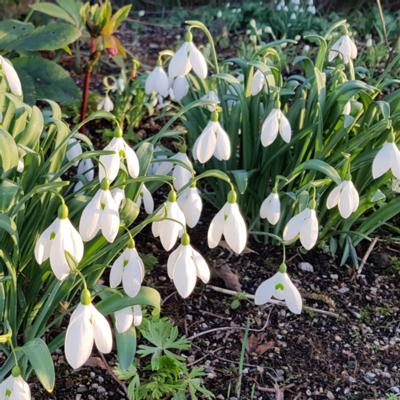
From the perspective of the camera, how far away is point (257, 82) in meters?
2.31

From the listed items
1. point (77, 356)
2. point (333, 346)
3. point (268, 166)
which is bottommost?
point (333, 346)

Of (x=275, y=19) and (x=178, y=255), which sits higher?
(x=178, y=255)

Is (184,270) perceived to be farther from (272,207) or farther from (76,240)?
(272,207)

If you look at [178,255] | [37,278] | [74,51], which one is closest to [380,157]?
[178,255]

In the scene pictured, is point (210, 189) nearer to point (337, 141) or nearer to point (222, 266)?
point (222, 266)

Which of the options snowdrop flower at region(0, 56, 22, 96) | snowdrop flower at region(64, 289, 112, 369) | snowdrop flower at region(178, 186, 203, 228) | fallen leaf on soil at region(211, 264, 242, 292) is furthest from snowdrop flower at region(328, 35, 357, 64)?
snowdrop flower at region(64, 289, 112, 369)

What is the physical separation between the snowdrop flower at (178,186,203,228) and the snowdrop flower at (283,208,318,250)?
0.25 meters

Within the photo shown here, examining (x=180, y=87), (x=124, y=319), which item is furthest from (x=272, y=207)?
(x=180, y=87)

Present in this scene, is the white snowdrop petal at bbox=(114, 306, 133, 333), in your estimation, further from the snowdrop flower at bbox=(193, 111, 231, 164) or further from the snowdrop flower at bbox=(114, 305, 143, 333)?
the snowdrop flower at bbox=(193, 111, 231, 164)

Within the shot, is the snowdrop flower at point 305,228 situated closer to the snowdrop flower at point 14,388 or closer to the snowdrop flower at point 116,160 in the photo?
the snowdrop flower at point 116,160

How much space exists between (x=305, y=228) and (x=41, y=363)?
75 cm

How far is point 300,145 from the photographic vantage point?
7.96 ft

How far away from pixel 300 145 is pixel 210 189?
0.57 m

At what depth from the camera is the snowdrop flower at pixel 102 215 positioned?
1.54 meters
